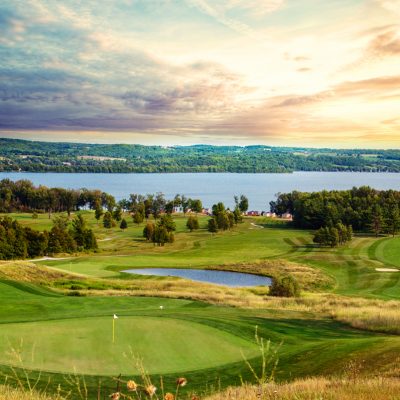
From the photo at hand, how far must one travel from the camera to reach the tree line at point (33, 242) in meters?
67.8

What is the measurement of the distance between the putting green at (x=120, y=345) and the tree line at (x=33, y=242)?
5278 cm

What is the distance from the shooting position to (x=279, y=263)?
6612 centimetres

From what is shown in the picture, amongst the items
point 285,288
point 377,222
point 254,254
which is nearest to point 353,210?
point 377,222

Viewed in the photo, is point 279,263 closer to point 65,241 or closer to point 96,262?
point 96,262

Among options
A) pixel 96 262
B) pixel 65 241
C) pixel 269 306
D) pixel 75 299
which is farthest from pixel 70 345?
pixel 65 241

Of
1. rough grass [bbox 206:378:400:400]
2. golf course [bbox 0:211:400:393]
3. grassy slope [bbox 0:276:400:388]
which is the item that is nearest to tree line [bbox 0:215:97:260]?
golf course [bbox 0:211:400:393]

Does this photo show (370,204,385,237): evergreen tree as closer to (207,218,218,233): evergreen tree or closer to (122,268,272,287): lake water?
(207,218,218,233): evergreen tree

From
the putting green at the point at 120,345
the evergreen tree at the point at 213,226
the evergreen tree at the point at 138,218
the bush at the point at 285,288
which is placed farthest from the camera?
the evergreen tree at the point at 138,218

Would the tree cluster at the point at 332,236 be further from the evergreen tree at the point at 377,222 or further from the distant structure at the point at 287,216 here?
the distant structure at the point at 287,216

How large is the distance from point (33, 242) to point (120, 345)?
5983 centimetres

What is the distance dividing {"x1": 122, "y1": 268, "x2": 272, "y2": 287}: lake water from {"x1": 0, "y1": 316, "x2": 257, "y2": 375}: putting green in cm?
3747

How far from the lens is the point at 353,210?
113 meters

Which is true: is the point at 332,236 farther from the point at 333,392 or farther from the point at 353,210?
the point at 333,392

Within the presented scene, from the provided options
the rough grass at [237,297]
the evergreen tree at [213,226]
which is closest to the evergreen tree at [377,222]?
the evergreen tree at [213,226]
